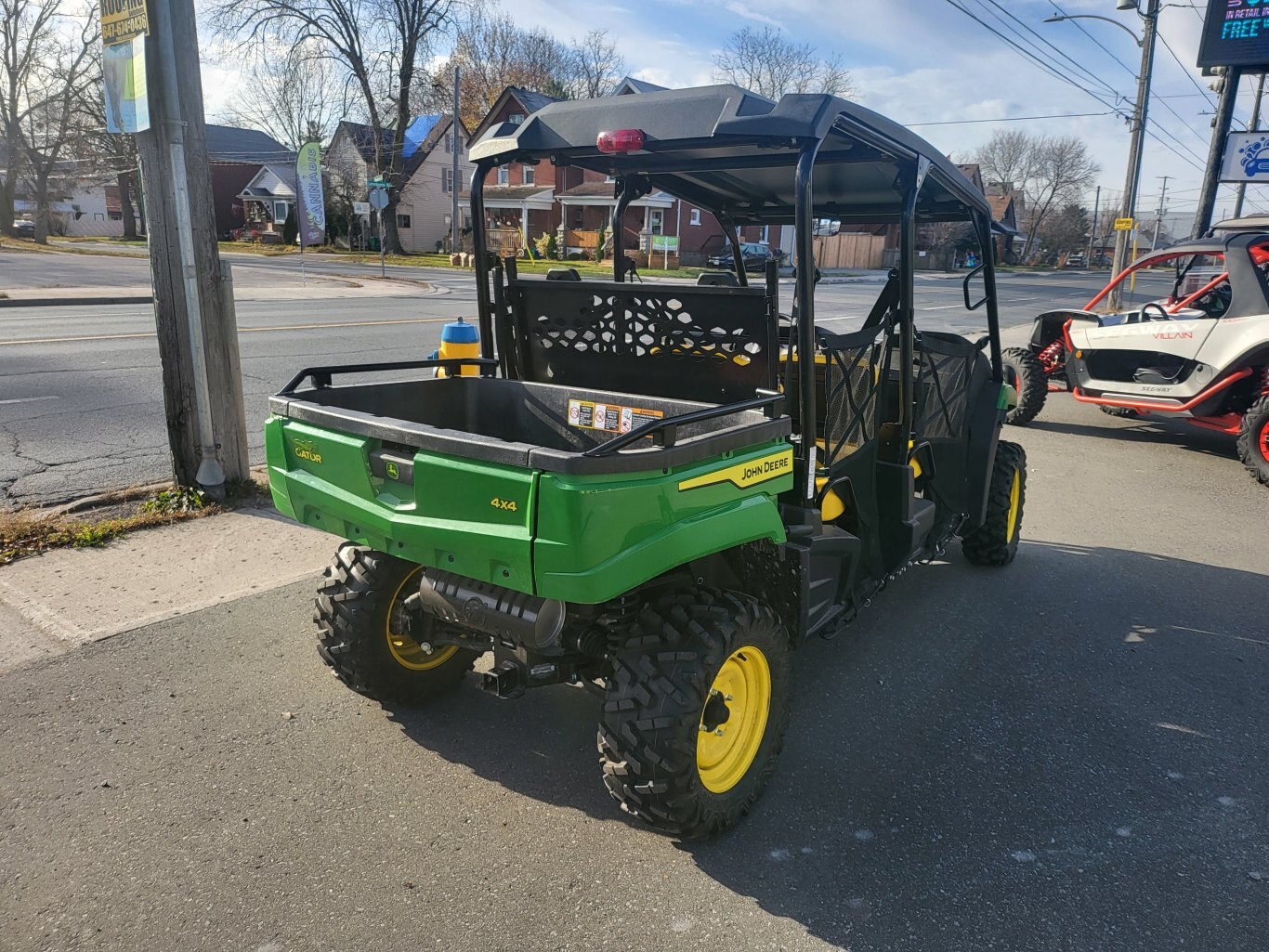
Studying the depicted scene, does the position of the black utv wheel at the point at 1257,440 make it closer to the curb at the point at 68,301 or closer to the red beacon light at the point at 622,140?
the red beacon light at the point at 622,140

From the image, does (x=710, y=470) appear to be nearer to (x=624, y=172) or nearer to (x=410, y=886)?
(x=410, y=886)

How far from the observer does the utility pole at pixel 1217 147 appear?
53.6 feet

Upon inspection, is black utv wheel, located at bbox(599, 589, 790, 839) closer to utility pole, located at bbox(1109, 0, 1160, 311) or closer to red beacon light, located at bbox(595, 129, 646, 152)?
red beacon light, located at bbox(595, 129, 646, 152)

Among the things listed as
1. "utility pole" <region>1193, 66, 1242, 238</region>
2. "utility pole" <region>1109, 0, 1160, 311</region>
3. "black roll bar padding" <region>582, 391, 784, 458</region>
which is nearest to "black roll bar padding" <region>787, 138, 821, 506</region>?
"black roll bar padding" <region>582, 391, 784, 458</region>

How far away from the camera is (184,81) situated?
5.21 meters

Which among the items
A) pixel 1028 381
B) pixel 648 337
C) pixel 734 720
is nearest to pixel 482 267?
pixel 648 337

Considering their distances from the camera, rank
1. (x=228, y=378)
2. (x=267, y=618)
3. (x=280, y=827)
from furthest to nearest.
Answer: (x=228, y=378) < (x=267, y=618) < (x=280, y=827)

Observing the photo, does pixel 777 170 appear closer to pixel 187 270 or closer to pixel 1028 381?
pixel 187 270

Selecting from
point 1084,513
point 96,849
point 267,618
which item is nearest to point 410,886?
point 96,849

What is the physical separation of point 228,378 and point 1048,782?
499cm

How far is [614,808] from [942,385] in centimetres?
256

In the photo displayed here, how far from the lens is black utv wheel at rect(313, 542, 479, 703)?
3293 mm

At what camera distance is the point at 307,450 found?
2.98 meters

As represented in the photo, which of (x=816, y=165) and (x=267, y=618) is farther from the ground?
(x=816, y=165)
